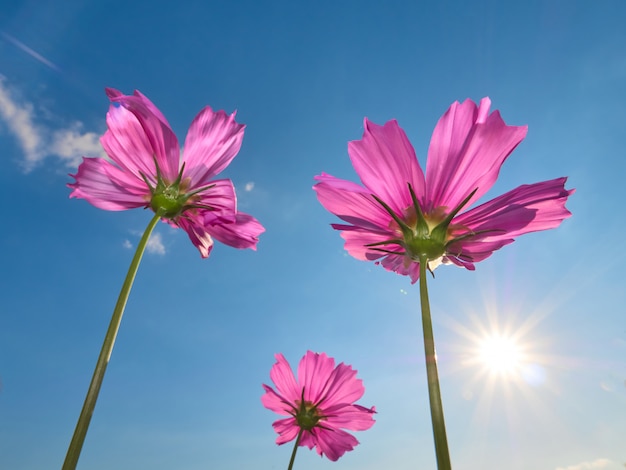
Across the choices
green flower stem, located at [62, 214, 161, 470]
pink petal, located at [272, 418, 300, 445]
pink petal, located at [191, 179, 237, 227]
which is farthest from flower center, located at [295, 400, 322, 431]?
green flower stem, located at [62, 214, 161, 470]

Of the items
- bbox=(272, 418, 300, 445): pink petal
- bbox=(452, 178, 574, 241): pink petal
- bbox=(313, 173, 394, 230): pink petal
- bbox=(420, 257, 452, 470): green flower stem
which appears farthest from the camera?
bbox=(272, 418, 300, 445): pink petal

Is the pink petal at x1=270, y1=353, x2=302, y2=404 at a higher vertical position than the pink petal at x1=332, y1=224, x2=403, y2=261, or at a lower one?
higher

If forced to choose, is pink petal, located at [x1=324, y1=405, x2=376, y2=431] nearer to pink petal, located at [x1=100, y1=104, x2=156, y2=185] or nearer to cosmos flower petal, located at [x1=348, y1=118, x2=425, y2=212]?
cosmos flower petal, located at [x1=348, y1=118, x2=425, y2=212]

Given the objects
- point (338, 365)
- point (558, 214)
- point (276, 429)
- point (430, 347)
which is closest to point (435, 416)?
point (430, 347)

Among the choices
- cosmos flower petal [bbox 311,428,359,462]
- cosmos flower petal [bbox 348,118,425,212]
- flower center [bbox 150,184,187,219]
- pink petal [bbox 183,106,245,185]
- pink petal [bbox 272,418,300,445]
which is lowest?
cosmos flower petal [bbox 311,428,359,462]

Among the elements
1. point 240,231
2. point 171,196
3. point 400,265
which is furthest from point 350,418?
point 171,196

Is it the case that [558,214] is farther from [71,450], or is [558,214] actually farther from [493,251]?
[71,450]

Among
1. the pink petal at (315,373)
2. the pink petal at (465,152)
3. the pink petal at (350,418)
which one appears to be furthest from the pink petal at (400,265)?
the pink petal at (315,373)
